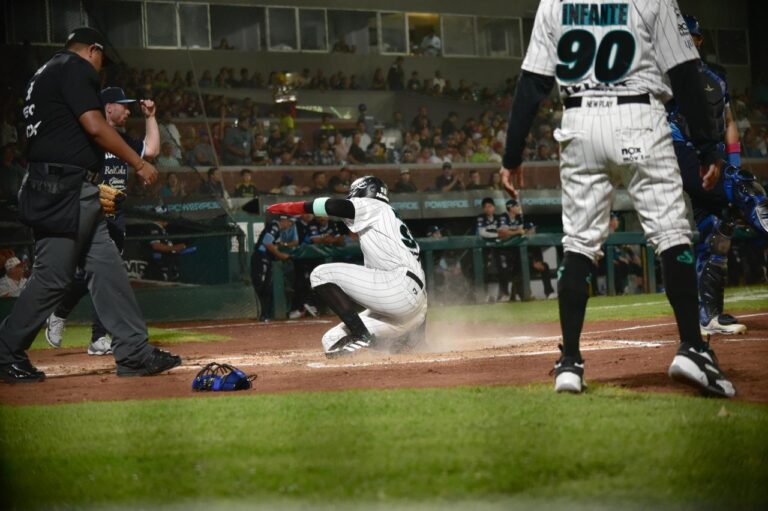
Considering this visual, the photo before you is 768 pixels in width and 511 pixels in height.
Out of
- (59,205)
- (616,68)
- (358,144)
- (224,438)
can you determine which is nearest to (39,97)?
(59,205)

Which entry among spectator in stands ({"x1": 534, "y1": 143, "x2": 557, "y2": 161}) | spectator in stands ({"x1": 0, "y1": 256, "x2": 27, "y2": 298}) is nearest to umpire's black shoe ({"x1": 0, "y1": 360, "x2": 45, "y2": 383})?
spectator in stands ({"x1": 0, "y1": 256, "x2": 27, "y2": 298})

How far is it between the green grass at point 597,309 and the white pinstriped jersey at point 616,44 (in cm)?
584

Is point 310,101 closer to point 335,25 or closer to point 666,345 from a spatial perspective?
Answer: point 335,25

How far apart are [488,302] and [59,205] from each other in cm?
990

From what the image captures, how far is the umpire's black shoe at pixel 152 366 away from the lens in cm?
625

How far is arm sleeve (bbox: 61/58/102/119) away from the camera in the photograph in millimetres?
5785

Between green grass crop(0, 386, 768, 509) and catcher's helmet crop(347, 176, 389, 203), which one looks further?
catcher's helmet crop(347, 176, 389, 203)

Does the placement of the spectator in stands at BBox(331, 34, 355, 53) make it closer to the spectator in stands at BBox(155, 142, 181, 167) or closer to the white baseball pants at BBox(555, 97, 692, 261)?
the spectator in stands at BBox(155, 142, 181, 167)

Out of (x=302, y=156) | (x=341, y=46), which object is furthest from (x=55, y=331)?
(x=341, y=46)

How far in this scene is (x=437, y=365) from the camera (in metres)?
6.26

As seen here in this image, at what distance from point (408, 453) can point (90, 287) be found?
10.7 ft

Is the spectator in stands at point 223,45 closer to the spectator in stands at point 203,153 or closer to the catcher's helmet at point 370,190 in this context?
the spectator in stands at point 203,153

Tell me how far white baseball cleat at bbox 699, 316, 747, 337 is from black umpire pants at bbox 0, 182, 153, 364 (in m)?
3.90

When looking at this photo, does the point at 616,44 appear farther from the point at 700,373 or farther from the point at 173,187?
the point at 173,187
